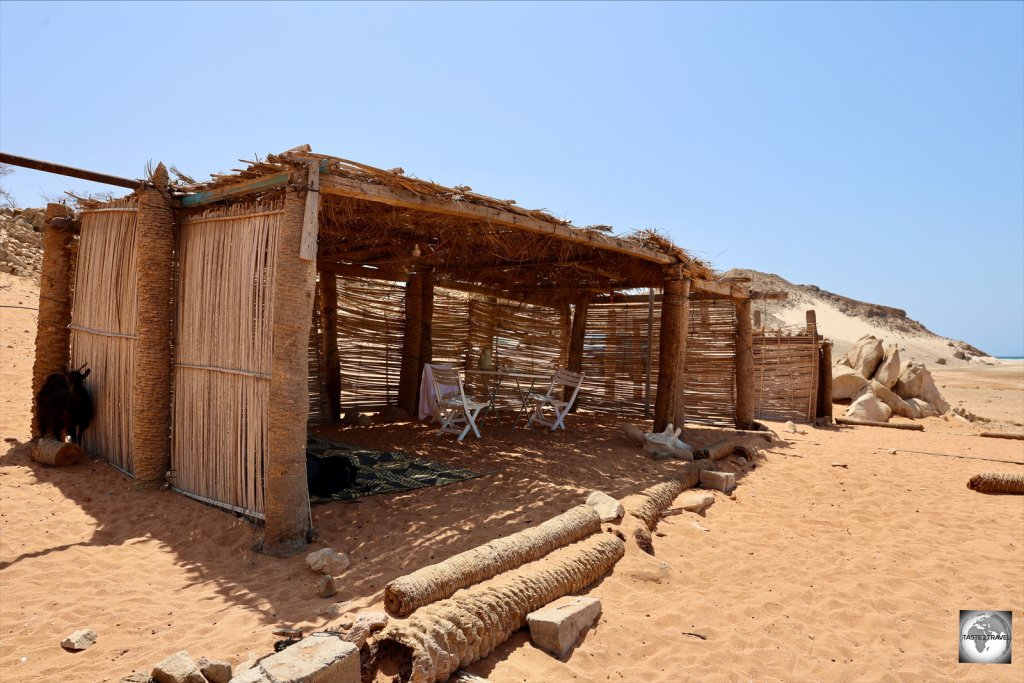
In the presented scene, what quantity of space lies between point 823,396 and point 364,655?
8948 millimetres

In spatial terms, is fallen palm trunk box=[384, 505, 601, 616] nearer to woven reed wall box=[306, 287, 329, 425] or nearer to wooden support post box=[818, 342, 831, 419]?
woven reed wall box=[306, 287, 329, 425]

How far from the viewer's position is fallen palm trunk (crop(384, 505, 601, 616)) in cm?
265

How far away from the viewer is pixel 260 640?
248 centimetres

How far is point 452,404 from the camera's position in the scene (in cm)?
623

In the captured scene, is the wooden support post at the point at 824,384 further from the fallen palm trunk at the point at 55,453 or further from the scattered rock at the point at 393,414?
the fallen palm trunk at the point at 55,453

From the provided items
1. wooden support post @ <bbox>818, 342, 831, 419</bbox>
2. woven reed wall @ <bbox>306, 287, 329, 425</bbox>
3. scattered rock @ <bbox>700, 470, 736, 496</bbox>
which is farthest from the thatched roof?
wooden support post @ <bbox>818, 342, 831, 419</bbox>

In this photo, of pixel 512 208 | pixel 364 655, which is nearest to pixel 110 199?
pixel 512 208

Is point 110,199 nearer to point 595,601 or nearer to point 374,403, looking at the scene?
point 374,403

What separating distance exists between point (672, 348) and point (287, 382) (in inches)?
190

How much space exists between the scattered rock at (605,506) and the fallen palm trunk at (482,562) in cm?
20

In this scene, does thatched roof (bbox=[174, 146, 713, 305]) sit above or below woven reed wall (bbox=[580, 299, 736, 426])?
above

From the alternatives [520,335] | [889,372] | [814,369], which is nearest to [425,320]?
[520,335]

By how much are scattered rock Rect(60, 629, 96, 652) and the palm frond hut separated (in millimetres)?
966

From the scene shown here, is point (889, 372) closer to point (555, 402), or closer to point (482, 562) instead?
point (555, 402)
